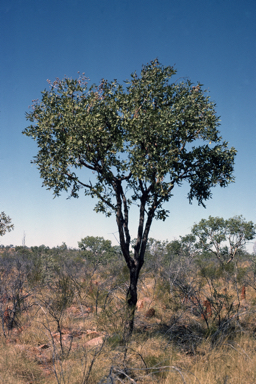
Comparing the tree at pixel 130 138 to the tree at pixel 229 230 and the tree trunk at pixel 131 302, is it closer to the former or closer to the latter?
the tree trunk at pixel 131 302

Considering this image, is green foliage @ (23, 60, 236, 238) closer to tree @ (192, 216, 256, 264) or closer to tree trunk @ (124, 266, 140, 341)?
tree trunk @ (124, 266, 140, 341)

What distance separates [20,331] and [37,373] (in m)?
3.20

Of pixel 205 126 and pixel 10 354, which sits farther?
pixel 205 126

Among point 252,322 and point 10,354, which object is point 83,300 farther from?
point 252,322

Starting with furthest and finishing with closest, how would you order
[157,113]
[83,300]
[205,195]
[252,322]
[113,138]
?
[83,300], [252,322], [205,195], [113,138], [157,113]

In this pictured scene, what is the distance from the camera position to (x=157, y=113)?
7688 millimetres

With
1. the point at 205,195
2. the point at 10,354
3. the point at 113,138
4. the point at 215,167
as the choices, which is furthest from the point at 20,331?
the point at 215,167

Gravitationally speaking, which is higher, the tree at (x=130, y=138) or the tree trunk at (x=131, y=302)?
the tree at (x=130, y=138)

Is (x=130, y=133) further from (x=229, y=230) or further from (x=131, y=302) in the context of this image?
(x=229, y=230)

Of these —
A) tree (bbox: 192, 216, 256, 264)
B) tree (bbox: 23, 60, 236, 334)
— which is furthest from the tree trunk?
tree (bbox: 192, 216, 256, 264)

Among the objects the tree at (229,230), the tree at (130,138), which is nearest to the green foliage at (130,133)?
the tree at (130,138)

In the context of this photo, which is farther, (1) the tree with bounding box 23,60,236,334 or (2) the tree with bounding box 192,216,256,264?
(2) the tree with bounding box 192,216,256,264

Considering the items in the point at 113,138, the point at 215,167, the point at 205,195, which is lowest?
the point at 205,195

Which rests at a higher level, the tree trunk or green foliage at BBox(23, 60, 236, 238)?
green foliage at BBox(23, 60, 236, 238)
